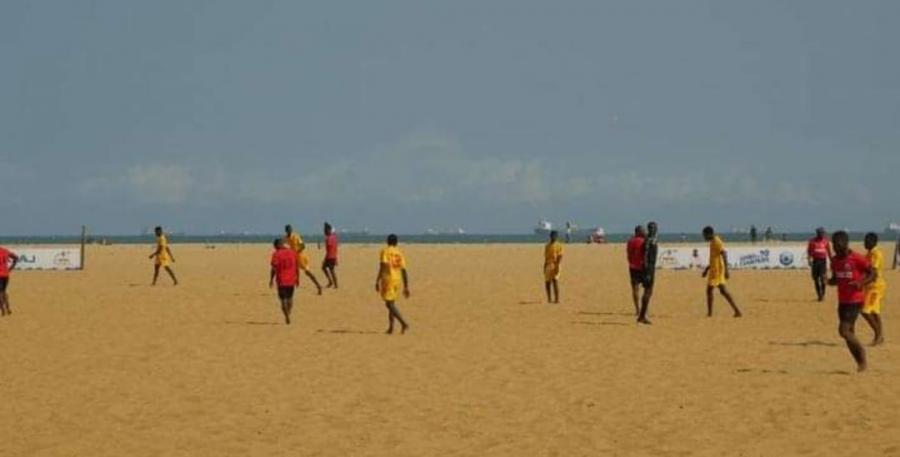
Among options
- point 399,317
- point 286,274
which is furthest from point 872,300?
point 286,274

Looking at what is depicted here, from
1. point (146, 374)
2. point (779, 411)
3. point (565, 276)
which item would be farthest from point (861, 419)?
point (565, 276)

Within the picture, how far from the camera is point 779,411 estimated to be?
9.79 metres

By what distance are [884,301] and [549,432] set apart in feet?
52.4

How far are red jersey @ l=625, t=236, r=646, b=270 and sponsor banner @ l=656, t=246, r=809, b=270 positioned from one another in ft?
61.8

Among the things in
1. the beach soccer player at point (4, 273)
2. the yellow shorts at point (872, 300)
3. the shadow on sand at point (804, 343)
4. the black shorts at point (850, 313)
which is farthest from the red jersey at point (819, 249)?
the beach soccer player at point (4, 273)

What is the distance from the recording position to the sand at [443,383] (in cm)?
873

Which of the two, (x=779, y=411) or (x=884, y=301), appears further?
(x=884, y=301)

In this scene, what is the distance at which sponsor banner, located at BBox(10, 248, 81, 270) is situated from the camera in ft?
129

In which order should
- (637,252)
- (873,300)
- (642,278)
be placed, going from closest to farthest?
(873,300) → (642,278) → (637,252)

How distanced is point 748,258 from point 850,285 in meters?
26.4

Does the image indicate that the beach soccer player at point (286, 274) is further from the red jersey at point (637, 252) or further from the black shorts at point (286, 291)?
the red jersey at point (637, 252)

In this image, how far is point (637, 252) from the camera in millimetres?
18609

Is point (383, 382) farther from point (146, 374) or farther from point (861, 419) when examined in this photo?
point (861, 419)

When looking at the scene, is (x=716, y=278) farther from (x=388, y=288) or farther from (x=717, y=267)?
(x=388, y=288)
